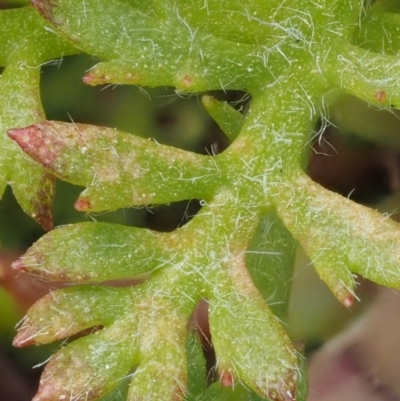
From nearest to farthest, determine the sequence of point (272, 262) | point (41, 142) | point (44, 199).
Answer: point (41, 142) < point (44, 199) < point (272, 262)

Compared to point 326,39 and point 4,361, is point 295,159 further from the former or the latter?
point 4,361

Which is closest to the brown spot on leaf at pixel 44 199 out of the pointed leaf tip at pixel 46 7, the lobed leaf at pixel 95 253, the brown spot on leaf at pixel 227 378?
the lobed leaf at pixel 95 253

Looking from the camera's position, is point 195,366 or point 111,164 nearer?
point 111,164

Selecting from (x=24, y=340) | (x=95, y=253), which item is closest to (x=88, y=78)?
(x=95, y=253)

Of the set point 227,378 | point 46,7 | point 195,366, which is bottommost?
point 195,366

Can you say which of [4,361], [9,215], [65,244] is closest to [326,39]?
[65,244]

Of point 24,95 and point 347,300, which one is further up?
point 24,95

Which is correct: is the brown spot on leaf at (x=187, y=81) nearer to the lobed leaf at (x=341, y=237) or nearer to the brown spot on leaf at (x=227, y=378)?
the lobed leaf at (x=341, y=237)

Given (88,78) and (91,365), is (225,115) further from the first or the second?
(91,365)
